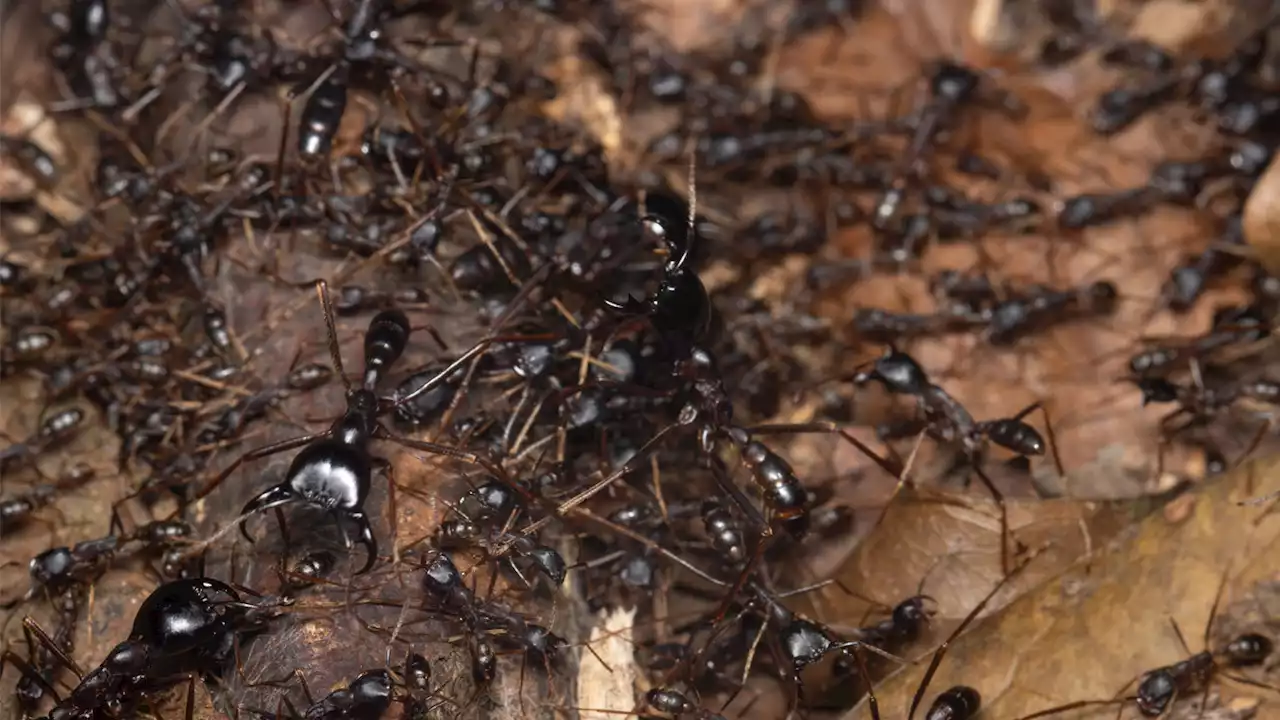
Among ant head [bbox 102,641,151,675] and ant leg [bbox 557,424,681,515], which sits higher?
ant leg [bbox 557,424,681,515]

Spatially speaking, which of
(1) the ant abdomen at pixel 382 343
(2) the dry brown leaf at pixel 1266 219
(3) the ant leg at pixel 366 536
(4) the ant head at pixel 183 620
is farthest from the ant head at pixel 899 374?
(4) the ant head at pixel 183 620

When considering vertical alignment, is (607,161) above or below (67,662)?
above

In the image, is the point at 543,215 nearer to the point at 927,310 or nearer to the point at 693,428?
the point at 693,428

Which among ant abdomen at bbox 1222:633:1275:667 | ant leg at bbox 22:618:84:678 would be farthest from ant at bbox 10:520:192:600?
ant abdomen at bbox 1222:633:1275:667

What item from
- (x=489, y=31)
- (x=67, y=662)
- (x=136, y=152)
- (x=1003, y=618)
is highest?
(x=489, y=31)

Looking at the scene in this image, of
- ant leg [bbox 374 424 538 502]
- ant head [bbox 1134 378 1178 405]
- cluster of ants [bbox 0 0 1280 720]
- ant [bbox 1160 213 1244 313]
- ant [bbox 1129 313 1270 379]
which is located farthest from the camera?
ant [bbox 1160 213 1244 313]

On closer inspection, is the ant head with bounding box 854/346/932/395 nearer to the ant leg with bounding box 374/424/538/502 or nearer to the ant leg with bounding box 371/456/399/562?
the ant leg with bounding box 374/424/538/502

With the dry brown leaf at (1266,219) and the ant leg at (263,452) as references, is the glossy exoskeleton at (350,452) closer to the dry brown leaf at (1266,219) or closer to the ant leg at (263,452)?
the ant leg at (263,452)

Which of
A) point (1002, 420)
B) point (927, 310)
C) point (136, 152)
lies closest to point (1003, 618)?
point (1002, 420)
